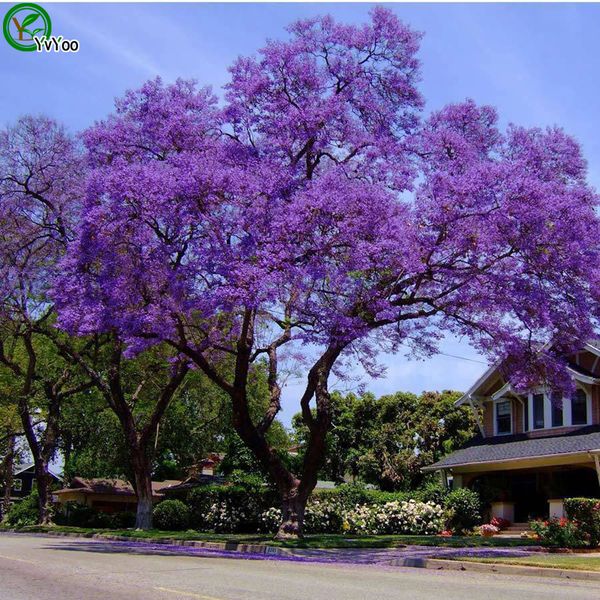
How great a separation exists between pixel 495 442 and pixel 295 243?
59.0ft

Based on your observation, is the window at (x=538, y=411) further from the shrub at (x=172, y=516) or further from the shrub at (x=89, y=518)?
the shrub at (x=89, y=518)

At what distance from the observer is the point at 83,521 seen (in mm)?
40438

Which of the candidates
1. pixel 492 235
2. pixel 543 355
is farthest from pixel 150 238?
pixel 543 355

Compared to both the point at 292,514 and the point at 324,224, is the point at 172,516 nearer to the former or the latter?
the point at 292,514

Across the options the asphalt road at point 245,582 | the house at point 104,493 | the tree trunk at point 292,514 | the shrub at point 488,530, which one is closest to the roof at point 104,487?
the house at point 104,493

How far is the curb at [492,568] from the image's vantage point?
562 inches

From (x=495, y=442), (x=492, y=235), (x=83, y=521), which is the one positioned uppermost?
(x=492, y=235)

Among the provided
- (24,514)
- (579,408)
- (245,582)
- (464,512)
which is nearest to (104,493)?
(24,514)

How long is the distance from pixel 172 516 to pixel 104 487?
20076 mm

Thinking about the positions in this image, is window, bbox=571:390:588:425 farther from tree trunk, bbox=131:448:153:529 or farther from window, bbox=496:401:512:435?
tree trunk, bbox=131:448:153:529

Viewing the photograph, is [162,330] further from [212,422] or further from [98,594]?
[212,422]

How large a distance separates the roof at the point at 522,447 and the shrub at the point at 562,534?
6827 millimetres

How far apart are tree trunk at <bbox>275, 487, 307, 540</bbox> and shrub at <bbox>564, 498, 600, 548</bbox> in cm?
757

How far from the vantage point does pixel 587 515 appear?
66.5 feet
